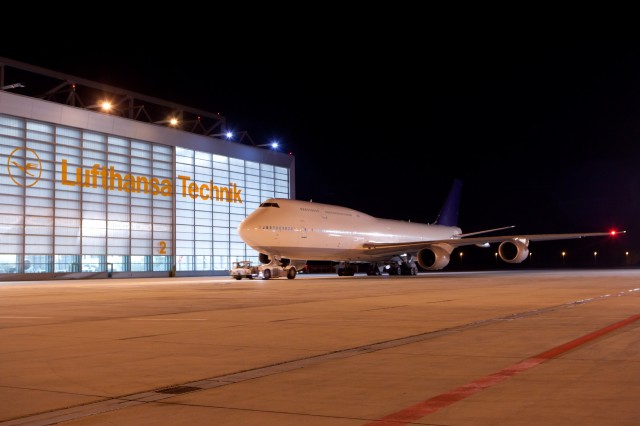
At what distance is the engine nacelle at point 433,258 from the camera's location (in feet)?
134

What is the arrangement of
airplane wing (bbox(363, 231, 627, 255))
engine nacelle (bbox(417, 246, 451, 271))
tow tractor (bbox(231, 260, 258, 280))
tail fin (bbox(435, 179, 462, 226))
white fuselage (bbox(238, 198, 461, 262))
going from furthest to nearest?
1. tail fin (bbox(435, 179, 462, 226))
2. airplane wing (bbox(363, 231, 627, 255))
3. engine nacelle (bbox(417, 246, 451, 271))
4. tow tractor (bbox(231, 260, 258, 280))
5. white fuselage (bbox(238, 198, 461, 262))

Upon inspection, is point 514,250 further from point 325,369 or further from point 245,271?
point 325,369

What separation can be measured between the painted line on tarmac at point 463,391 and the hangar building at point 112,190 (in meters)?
42.7

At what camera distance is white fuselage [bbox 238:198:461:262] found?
120ft

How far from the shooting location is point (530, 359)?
26.1 feet

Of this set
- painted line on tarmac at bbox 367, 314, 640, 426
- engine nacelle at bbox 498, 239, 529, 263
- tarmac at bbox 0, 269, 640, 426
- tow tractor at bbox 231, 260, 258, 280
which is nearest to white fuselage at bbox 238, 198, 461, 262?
tow tractor at bbox 231, 260, 258, 280

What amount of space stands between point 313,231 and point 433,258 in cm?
779

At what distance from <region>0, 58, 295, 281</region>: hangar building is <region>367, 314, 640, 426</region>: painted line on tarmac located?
140ft

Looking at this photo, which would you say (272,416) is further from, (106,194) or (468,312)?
(106,194)

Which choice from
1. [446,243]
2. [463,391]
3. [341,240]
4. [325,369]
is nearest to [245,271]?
[341,240]

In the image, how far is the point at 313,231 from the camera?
39.1 m

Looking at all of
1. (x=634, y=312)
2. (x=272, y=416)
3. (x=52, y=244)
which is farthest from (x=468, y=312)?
(x=52, y=244)

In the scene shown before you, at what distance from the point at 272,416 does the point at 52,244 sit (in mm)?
45452

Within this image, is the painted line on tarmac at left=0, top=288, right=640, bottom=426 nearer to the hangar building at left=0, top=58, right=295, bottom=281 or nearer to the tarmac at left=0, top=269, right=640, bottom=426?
the tarmac at left=0, top=269, right=640, bottom=426
